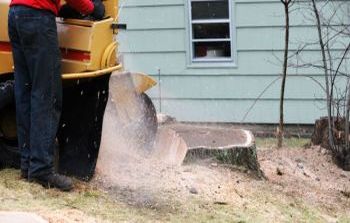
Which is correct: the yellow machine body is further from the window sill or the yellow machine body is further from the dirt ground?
the window sill

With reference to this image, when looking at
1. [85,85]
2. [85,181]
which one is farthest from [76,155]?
[85,85]

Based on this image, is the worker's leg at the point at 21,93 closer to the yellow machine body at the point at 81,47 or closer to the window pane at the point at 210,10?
the yellow machine body at the point at 81,47

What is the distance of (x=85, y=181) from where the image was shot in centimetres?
576

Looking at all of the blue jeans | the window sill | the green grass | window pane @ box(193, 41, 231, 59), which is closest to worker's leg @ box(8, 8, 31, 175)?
the blue jeans

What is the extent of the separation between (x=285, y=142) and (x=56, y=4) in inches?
212

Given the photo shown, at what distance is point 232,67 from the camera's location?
1060 centimetres

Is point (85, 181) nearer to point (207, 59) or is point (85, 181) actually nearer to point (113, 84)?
point (113, 84)

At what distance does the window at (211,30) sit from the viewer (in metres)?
10.7

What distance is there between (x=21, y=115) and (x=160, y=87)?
5.63 meters

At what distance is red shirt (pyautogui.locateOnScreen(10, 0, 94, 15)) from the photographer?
5137 mm

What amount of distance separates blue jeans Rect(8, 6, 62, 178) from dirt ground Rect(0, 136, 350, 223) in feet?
0.91

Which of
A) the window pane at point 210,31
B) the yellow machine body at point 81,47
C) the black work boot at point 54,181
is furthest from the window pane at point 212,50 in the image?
the black work boot at point 54,181

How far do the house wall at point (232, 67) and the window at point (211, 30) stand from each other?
127 mm

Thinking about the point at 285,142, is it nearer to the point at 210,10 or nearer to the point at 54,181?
the point at 210,10
